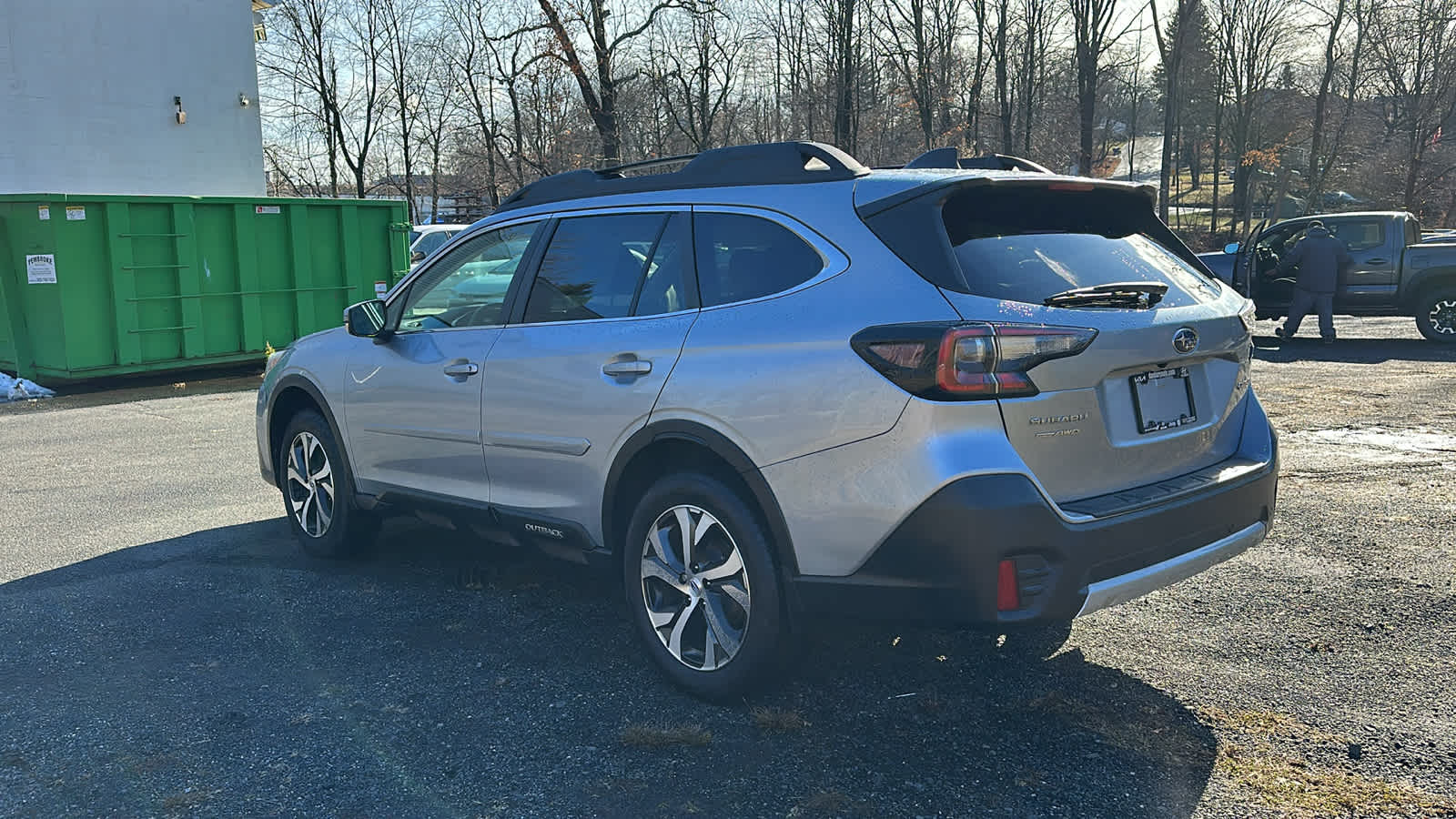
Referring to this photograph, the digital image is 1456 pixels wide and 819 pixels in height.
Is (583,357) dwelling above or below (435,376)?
above

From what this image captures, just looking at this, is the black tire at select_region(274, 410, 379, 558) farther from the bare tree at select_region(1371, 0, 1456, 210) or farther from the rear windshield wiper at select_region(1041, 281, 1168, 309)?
the bare tree at select_region(1371, 0, 1456, 210)

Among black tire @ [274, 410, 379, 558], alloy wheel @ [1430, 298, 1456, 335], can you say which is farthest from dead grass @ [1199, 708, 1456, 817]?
alloy wheel @ [1430, 298, 1456, 335]

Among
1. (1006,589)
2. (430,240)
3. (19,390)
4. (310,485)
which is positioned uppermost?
(430,240)

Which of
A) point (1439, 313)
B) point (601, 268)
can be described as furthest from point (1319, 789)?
point (1439, 313)

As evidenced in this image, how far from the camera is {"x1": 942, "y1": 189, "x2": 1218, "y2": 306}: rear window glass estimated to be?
3326mm

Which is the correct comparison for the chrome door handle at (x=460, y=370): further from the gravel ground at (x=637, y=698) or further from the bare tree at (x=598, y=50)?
the bare tree at (x=598, y=50)

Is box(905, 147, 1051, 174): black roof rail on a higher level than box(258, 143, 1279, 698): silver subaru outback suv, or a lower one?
higher

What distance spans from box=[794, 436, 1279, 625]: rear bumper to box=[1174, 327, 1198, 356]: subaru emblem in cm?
45

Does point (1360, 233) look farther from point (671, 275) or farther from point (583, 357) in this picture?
point (583, 357)

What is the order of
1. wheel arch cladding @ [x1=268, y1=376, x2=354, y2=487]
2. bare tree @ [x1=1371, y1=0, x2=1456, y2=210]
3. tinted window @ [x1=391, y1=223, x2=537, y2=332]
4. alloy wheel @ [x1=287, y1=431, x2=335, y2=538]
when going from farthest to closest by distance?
bare tree @ [x1=1371, y1=0, x2=1456, y2=210] < alloy wheel @ [x1=287, y1=431, x2=335, y2=538] < wheel arch cladding @ [x1=268, y1=376, x2=354, y2=487] < tinted window @ [x1=391, y1=223, x2=537, y2=332]

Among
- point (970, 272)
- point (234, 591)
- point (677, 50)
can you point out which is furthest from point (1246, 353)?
point (677, 50)

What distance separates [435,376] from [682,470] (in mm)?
1475

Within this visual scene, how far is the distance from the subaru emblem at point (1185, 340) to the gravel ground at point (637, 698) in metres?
1.15

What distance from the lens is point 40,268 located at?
12234mm
